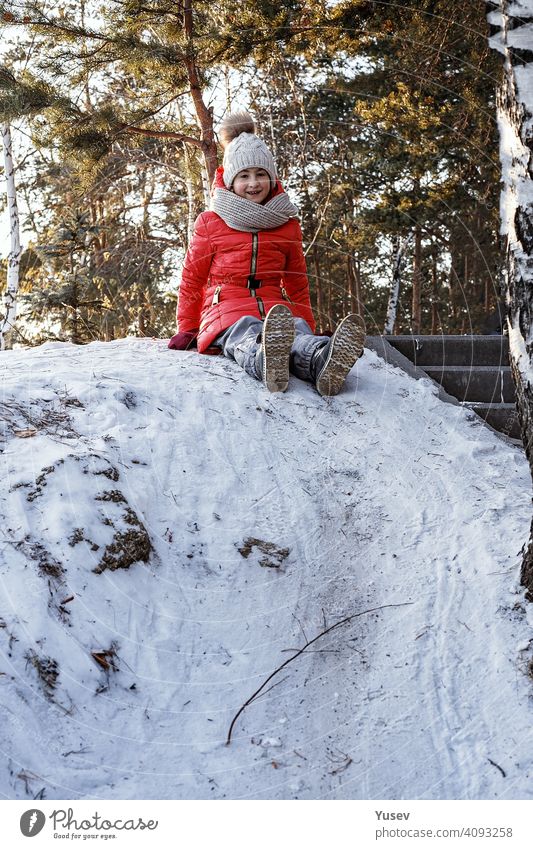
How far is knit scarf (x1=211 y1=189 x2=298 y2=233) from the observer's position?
4.50 meters

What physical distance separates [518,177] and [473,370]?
3017 mm

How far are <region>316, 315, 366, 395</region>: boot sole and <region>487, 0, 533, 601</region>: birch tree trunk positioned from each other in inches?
55.9

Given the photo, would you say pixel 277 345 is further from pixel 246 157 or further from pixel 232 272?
pixel 246 157

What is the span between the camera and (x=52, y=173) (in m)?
10.5

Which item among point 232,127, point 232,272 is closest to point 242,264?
point 232,272

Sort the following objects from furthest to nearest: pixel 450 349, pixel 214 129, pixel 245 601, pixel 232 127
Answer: pixel 214 129 → pixel 450 349 → pixel 232 127 → pixel 245 601

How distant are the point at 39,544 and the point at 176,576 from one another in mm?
517

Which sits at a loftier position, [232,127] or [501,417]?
[232,127]

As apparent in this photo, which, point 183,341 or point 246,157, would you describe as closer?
point 246,157

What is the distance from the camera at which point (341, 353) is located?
12.7 feet

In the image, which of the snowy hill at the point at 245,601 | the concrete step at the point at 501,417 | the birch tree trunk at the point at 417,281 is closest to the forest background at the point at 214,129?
the birch tree trunk at the point at 417,281

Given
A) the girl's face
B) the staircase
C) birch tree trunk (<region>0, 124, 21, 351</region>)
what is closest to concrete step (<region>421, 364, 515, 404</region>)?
the staircase

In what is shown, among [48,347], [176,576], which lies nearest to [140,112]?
[48,347]
